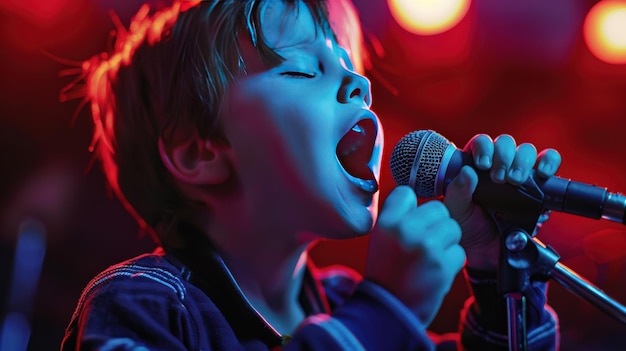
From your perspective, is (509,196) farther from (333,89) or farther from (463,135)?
(463,135)

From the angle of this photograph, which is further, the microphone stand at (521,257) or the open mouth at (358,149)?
the open mouth at (358,149)

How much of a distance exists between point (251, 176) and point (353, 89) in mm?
205

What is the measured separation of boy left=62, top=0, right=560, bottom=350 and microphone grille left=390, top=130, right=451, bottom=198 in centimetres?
4

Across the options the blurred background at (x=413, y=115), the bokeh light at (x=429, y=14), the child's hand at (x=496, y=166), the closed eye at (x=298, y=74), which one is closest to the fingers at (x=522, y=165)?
the child's hand at (x=496, y=166)

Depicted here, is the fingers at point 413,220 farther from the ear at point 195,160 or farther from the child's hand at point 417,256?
the ear at point 195,160

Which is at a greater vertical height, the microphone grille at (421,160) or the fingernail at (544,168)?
the microphone grille at (421,160)

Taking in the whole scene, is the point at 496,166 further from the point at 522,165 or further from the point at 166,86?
the point at 166,86

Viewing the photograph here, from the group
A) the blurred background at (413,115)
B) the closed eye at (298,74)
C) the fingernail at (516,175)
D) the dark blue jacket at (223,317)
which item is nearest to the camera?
the dark blue jacket at (223,317)

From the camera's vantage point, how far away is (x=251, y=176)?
0.89m

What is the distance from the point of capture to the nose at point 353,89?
2.93 ft

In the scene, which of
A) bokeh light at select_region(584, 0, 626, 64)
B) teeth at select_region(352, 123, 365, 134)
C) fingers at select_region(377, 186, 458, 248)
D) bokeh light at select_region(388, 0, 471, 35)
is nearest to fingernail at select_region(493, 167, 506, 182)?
fingers at select_region(377, 186, 458, 248)

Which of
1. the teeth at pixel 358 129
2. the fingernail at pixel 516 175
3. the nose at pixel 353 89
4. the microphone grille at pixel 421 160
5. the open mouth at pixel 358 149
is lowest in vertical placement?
the fingernail at pixel 516 175

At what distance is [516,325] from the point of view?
777 mm

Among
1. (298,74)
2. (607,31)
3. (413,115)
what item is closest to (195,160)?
(298,74)
